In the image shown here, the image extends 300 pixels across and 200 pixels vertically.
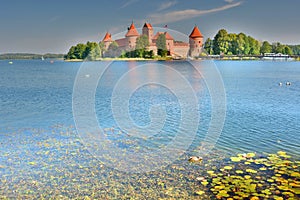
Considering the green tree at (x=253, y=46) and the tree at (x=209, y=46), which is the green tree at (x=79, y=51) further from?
the green tree at (x=253, y=46)

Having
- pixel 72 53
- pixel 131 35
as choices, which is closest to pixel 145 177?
pixel 131 35

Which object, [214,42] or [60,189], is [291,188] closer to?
[60,189]

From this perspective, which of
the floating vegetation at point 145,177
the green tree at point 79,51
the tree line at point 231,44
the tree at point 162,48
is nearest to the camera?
the floating vegetation at point 145,177

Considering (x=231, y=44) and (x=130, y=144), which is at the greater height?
(x=231, y=44)

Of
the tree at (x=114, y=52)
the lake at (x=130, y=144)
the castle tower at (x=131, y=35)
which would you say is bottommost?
the lake at (x=130, y=144)

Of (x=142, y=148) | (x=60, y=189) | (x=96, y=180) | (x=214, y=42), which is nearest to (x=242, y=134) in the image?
A: (x=142, y=148)

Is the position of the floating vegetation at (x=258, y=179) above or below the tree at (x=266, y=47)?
below

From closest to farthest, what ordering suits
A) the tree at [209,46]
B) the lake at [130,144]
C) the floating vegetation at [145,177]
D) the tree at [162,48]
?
the floating vegetation at [145,177]
the lake at [130,144]
the tree at [162,48]
the tree at [209,46]

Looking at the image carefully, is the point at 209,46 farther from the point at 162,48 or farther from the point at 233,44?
the point at 162,48

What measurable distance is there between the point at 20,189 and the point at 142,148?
197 inches

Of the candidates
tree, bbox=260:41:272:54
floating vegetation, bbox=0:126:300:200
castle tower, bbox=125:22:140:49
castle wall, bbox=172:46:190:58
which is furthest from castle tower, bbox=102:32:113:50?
tree, bbox=260:41:272:54

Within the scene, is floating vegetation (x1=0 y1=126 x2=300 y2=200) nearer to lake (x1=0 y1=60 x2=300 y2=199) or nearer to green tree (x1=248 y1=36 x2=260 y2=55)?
lake (x1=0 y1=60 x2=300 y2=199)

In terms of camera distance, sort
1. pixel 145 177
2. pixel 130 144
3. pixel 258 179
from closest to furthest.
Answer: pixel 258 179
pixel 145 177
pixel 130 144

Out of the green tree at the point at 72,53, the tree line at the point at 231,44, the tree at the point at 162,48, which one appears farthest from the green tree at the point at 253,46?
the tree at the point at 162,48
